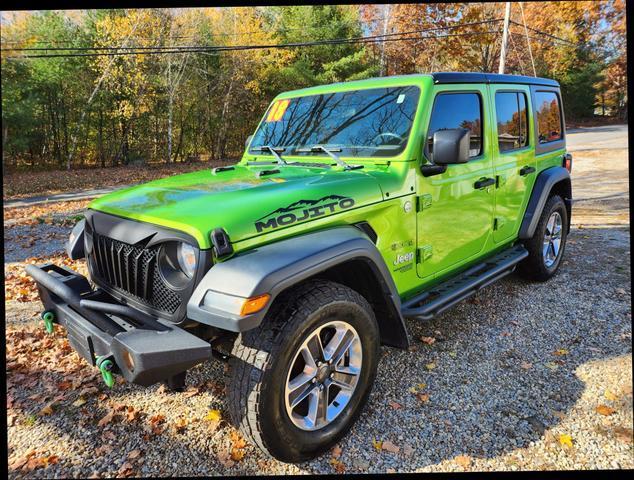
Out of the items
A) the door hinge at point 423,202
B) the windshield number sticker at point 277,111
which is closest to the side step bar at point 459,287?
the door hinge at point 423,202

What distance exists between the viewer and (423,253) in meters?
3.13

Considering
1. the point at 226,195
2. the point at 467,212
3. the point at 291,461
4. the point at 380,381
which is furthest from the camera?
the point at 467,212

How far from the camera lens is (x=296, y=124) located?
3631 millimetres

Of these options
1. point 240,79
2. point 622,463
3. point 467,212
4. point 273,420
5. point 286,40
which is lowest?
point 622,463

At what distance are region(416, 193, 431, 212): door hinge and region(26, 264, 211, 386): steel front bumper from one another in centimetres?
171

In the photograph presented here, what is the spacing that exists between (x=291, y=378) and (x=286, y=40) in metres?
23.4

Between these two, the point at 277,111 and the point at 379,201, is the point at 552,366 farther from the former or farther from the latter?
the point at 277,111

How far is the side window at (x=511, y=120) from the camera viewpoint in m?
3.94

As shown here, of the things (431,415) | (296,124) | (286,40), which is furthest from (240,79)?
(431,415)

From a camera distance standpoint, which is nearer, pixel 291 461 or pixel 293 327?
pixel 293 327

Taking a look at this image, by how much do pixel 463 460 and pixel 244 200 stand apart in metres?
1.87

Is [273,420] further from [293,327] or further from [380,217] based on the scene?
[380,217]

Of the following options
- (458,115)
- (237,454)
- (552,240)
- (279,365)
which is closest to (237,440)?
(237,454)

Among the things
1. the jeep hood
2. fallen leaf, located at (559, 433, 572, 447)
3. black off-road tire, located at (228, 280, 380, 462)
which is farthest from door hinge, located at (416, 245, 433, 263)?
fallen leaf, located at (559, 433, 572, 447)
